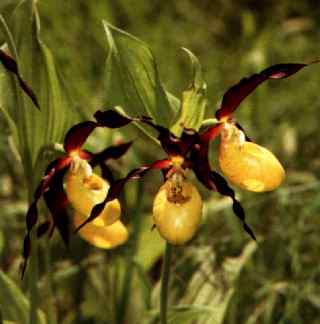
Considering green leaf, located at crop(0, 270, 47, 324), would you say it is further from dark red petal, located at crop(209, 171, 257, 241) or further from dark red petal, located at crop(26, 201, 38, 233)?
dark red petal, located at crop(209, 171, 257, 241)

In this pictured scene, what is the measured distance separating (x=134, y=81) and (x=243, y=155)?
0.26 metres

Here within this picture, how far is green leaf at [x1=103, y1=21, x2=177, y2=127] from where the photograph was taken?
1.21m

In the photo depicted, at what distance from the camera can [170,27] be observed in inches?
107

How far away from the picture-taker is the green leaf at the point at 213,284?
1.45 m

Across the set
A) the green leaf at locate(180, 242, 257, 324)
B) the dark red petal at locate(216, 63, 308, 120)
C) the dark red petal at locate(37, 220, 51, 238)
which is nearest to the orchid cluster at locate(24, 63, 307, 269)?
the dark red petal at locate(216, 63, 308, 120)

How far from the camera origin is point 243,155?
3.87ft

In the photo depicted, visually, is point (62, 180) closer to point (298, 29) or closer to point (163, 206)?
point (163, 206)

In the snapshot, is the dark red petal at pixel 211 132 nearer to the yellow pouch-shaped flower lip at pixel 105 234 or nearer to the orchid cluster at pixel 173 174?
the orchid cluster at pixel 173 174

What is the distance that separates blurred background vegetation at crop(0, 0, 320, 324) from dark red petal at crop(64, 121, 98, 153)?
80 millimetres

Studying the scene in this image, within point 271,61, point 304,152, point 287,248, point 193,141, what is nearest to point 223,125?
point 193,141

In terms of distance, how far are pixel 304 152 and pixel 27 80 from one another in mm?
1151

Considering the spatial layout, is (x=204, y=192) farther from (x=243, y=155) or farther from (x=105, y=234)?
(x=243, y=155)

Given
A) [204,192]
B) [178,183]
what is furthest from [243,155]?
[204,192]

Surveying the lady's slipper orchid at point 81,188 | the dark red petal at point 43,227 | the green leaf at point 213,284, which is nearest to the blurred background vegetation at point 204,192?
the green leaf at point 213,284
